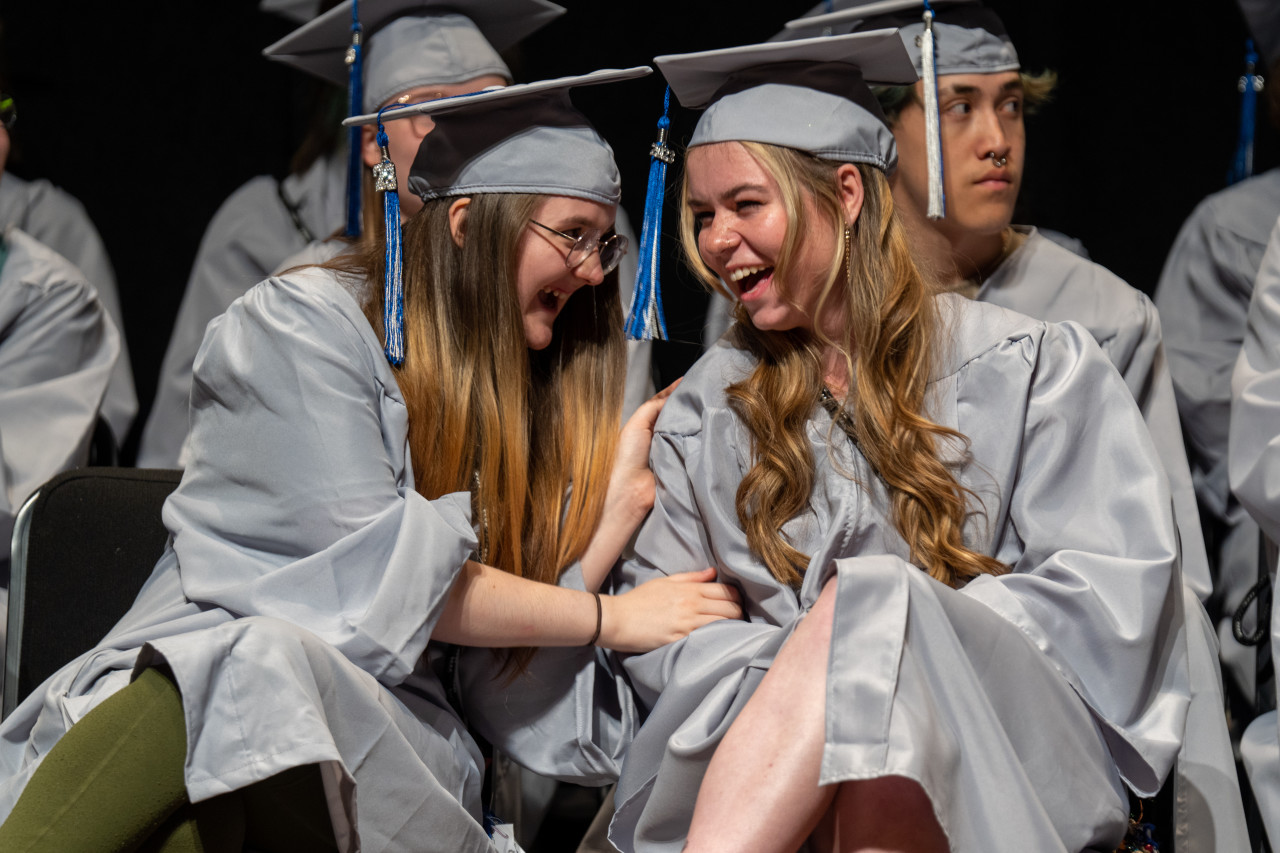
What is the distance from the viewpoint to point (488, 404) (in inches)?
86.7

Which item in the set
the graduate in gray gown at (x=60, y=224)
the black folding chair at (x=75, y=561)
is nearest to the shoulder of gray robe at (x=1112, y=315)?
the black folding chair at (x=75, y=561)

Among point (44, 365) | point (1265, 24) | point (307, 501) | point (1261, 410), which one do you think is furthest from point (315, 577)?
point (1265, 24)

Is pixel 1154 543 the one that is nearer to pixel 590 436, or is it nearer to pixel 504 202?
pixel 590 436

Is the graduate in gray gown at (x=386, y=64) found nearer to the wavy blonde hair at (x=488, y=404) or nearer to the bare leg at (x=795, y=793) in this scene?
the wavy blonde hair at (x=488, y=404)

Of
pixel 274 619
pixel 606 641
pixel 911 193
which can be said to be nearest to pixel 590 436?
pixel 606 641

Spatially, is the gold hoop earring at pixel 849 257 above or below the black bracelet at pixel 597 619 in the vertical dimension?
above

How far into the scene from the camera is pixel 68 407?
2.93m

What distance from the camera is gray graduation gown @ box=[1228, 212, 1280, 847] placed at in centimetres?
221

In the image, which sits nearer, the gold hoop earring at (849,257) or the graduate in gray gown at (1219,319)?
the gold hoop earring at (849,257)

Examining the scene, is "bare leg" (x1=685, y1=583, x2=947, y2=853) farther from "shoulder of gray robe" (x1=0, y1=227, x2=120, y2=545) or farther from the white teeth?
"shoulder of gray robe" (x1=0, y1=227, x2=120, y2=545)

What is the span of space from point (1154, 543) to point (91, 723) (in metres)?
1.41

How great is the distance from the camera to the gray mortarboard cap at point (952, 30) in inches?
110

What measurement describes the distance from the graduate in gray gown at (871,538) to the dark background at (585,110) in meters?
0.99

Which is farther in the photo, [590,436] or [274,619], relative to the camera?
[590,436]
